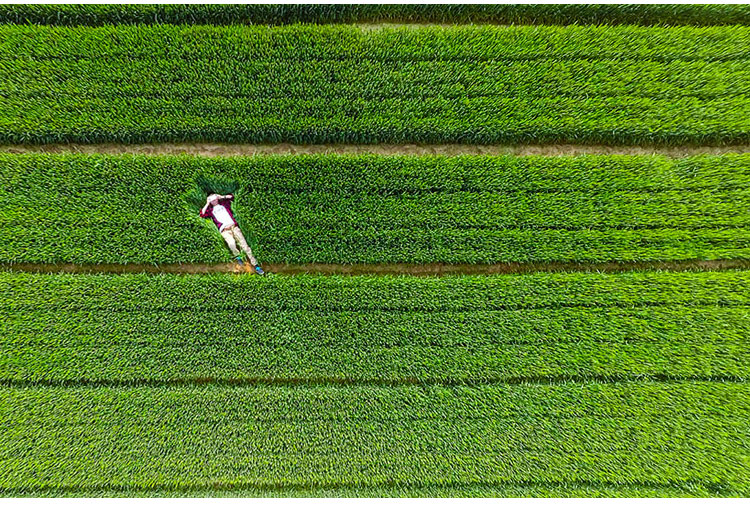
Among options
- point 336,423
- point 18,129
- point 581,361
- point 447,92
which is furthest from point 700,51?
point 18,129

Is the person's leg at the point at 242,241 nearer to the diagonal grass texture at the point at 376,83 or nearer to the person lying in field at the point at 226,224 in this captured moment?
the person lying in field at the point at 226,224

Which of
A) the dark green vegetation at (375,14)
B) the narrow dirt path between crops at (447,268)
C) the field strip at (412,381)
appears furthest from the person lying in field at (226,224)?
the dark green vegetation at (375,14)

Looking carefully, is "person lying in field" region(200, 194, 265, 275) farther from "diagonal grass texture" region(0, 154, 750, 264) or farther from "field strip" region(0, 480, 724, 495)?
"field strip" region(0, 480, 724, 495)

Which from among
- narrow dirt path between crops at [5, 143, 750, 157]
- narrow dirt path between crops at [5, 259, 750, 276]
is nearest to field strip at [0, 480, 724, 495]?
narrow dirt path between crops at [5, 259, 750, 276]

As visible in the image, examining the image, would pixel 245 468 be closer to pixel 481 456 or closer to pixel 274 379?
pixel 274 379

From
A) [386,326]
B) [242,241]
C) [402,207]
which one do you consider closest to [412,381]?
[386,326]

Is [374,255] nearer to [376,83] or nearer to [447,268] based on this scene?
[447,268]
